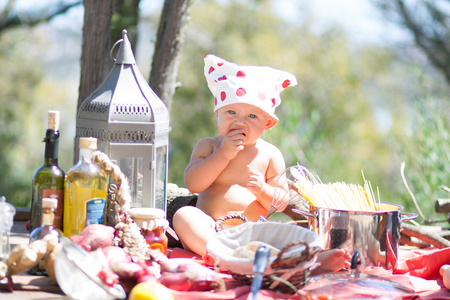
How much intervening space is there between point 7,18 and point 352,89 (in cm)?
693

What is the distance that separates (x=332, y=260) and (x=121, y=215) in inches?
26.6

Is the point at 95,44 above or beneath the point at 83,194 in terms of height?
above

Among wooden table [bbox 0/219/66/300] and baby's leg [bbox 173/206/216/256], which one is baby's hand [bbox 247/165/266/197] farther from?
wooden table [bbox 0/219/66/300]

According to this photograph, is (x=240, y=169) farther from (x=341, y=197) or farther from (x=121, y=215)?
(x=121, y=215)

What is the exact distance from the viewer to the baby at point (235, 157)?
2074 mm

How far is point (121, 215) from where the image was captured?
171cm

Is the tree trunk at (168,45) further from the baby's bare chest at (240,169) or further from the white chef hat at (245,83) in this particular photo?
the baby's bare chest at (240,169)

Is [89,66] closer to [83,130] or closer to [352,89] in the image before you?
[83,130]

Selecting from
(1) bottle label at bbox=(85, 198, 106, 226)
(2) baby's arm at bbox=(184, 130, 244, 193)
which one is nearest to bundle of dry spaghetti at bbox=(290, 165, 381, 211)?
(2) baby's arm at bbox=(184, 130, 244, 193)

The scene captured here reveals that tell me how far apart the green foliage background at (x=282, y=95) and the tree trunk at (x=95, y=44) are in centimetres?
337

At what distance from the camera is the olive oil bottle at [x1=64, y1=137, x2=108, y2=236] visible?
1.67 metres

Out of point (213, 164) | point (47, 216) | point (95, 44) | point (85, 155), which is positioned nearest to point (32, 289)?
point (47, 216)

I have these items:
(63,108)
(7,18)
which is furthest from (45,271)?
(63,108)

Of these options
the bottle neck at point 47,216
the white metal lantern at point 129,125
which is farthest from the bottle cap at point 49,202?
the white metal lantern at point 129,125
